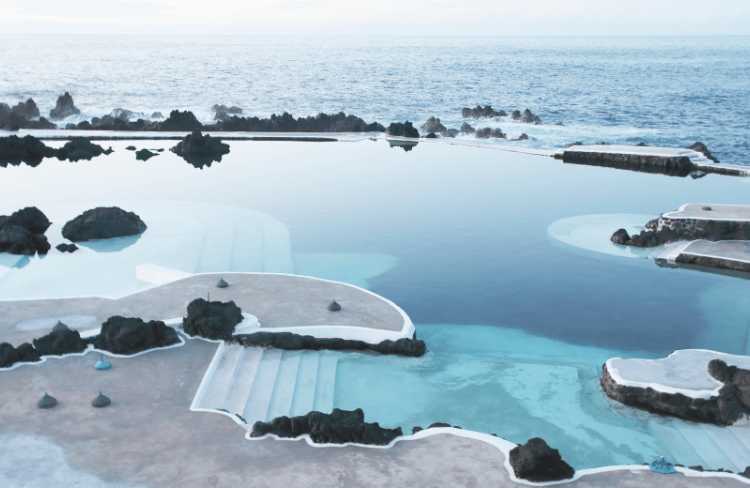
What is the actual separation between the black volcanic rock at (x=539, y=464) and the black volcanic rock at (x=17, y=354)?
335 inches

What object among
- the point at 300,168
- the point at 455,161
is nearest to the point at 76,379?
the point at 300,168

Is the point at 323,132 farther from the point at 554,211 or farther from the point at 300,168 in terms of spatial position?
the point at 554,211

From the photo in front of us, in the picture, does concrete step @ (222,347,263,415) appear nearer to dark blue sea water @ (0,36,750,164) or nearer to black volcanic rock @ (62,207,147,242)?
black volcanic rock @ (62,207,147,242)

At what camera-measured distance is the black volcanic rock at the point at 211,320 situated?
43.1 feet

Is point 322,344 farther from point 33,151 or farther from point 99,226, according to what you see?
point 33,151

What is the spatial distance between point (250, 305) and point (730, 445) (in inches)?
372

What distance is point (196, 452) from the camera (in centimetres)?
938

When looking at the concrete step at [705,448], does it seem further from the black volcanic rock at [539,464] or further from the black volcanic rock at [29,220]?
the black volcanic rock at [29,220]

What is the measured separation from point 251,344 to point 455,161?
23.6m

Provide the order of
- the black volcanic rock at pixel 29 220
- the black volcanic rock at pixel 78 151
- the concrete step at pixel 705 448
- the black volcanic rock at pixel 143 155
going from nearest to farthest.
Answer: the concrete step at pixel 705 448 → the black volcanic rock at pixel 29 220 → the black volcanic rock at pixel 78 151 → the black volcanic rock at pixel 143 155

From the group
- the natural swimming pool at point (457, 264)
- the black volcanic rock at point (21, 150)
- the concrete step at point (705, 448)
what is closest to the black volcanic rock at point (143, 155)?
the natural swimming pool at point (457, 264)

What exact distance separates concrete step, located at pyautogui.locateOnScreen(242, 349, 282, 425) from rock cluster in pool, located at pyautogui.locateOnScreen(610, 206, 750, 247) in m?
12.7

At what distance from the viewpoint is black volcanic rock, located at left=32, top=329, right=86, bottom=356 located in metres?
12.3

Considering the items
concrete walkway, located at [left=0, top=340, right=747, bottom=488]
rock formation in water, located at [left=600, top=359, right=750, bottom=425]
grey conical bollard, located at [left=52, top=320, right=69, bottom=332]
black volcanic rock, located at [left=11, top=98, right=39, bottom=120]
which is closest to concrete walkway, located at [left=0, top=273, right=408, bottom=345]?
grey conical bollard, located at [left=52, top=320, right=69, bottom=332]
